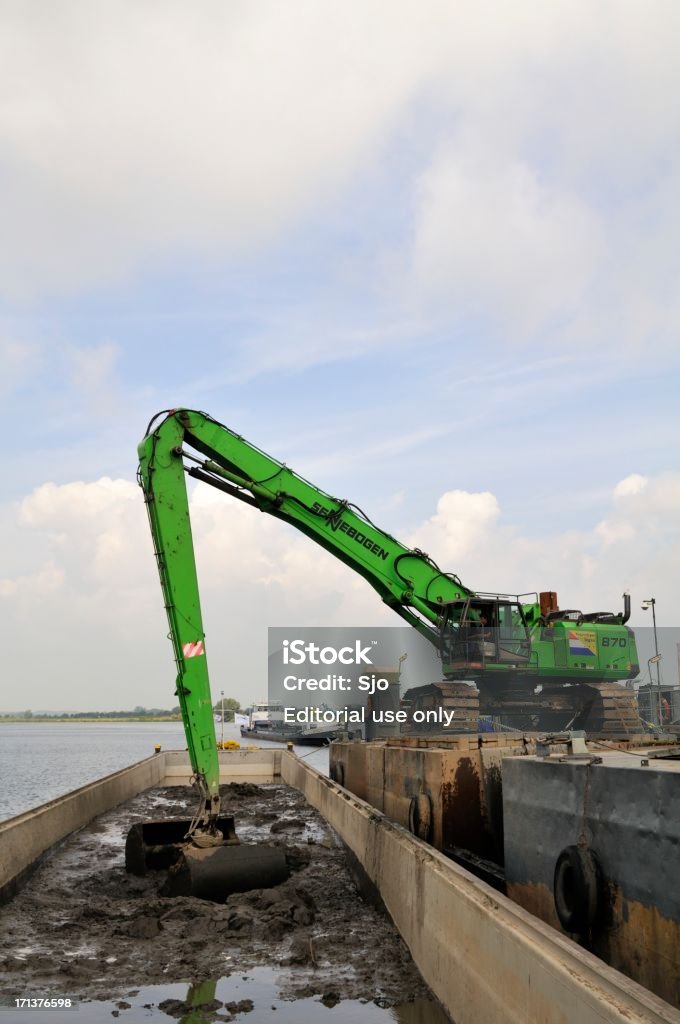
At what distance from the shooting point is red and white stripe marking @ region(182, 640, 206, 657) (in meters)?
12.5

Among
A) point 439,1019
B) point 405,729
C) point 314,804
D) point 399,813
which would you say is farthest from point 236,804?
point 439,1019

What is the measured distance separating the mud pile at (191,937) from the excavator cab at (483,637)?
→ 6472 millimetres

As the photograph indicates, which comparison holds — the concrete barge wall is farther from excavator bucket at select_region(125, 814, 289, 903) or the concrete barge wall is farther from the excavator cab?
the excavator cab

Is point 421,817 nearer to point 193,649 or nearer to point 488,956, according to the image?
point 193,649

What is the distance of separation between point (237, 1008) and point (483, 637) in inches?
496

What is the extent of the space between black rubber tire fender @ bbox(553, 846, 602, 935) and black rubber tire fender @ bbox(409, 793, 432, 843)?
12.0 feet

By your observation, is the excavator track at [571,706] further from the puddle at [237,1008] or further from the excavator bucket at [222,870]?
the puddle at [237,1008]

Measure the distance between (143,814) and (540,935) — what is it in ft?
54.2

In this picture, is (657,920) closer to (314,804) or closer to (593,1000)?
(593,1000)

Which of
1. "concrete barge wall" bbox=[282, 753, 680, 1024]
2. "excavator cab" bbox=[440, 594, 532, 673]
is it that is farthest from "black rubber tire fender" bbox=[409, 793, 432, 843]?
"excavator cab" bbox=[440, 594, 532, 673]

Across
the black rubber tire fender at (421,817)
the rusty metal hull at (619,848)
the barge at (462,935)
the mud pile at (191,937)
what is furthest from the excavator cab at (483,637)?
the rusty metal hull at (619,848)

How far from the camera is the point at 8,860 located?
11148 millimetres

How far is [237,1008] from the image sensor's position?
7074 millimetres

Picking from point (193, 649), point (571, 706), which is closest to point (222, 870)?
point (193, 649)
